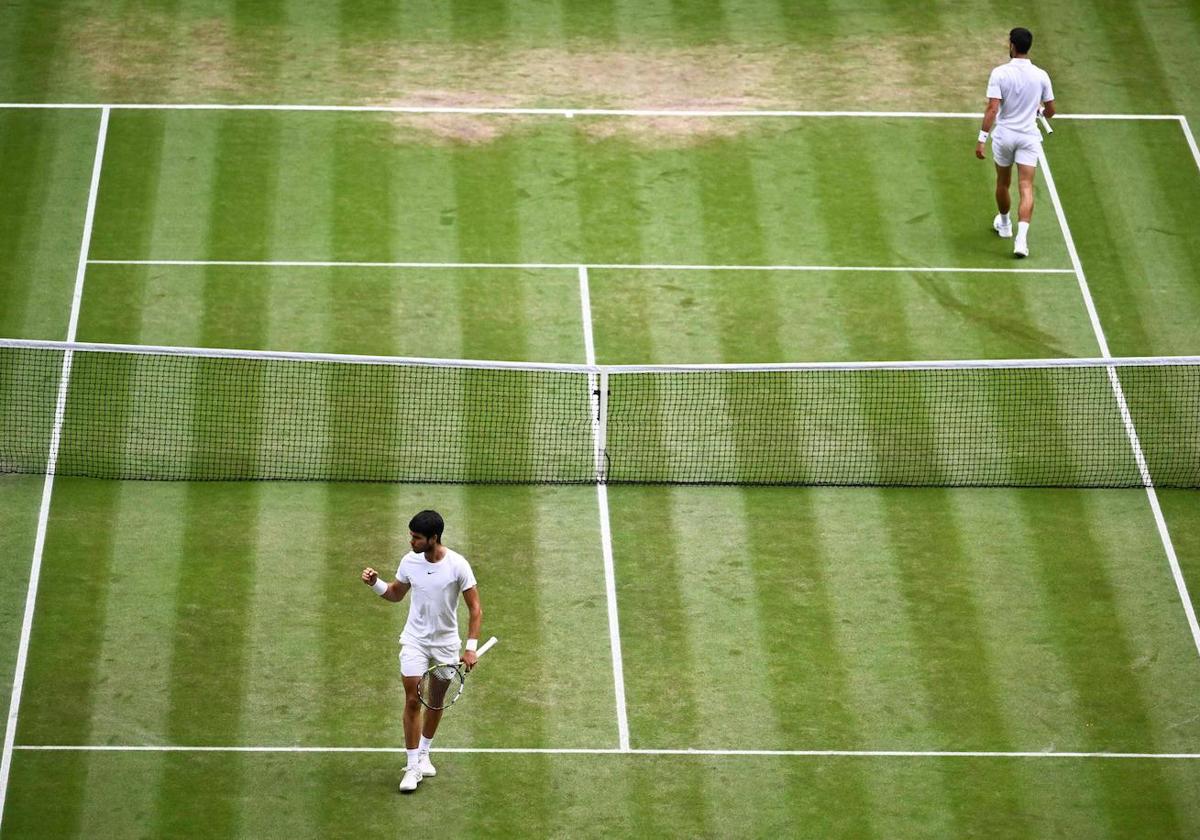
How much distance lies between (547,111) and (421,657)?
10951 mm

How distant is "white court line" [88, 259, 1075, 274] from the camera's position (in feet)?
62.0

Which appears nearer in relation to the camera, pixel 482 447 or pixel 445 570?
pixel 445 570

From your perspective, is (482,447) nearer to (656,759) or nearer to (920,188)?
(656,759)

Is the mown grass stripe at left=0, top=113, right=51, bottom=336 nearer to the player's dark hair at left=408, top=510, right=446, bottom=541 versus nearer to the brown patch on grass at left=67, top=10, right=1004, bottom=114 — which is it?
the brown patch on grass at left=67, top=10, right=1004, bottom=114

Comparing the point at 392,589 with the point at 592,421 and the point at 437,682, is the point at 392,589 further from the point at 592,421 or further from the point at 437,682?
the point at 592,421

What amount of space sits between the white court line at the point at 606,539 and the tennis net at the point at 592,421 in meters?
0.10

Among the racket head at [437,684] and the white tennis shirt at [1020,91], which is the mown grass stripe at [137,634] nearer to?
the racket head at [437,684]

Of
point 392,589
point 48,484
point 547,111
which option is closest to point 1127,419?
point 392,589

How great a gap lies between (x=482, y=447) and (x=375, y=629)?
2737 mm

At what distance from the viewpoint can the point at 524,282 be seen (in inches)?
744

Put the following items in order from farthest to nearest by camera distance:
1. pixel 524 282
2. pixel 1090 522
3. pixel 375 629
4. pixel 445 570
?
pixel 524 282 → pixel 1090 522 → pixel 375 629 → pixel 445 570

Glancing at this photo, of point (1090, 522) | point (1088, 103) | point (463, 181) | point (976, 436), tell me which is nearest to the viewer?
point (1090, 522)

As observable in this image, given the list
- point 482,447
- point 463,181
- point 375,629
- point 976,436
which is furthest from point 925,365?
point 463,181

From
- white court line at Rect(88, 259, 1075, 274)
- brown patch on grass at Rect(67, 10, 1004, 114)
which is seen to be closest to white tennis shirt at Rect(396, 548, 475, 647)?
white court line at Rect(88, 259, 1075, 274)
